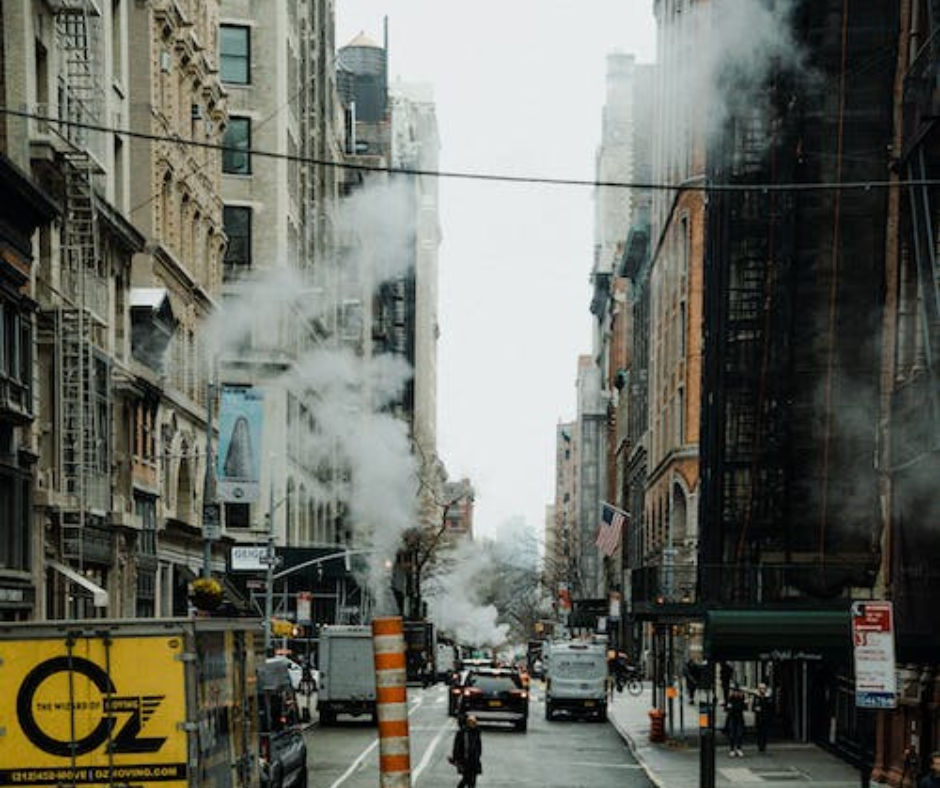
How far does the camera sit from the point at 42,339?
116 ft

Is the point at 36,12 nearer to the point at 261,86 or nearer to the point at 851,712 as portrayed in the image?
the point at 851,712

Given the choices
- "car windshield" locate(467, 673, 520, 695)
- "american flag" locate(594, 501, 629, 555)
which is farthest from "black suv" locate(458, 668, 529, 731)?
"american flag" locate(594, 501, 629, 555)

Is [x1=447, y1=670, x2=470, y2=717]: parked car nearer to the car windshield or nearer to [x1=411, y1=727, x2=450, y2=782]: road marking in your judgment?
[x1=411, y1=727, x2=450, y2=782]: road marking

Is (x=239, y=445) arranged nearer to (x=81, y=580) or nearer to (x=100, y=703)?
(x=81, y=580)

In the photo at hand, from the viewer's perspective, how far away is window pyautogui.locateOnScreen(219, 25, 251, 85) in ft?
236

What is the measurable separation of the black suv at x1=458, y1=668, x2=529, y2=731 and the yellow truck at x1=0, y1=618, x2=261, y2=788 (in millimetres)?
29210

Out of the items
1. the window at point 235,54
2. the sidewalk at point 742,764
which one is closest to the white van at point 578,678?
the sidewalk at point 742,764

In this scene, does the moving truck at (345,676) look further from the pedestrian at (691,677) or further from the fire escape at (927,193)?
the fire escape at (927,193)

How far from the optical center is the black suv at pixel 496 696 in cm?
4503

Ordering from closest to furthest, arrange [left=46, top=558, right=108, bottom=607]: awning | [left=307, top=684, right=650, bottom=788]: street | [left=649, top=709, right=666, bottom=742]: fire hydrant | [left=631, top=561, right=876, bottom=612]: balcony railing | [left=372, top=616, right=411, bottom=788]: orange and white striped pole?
[left=372, top=616, right=411, bottom=788]: orange and white striped pole, [left=307, top=684, right=650, bottom=788]: street, [left=46, top=558, right=108, bottom=607]: awning, [left=631, top=561, right=876, bottom=612]: balcony railing, [left=649, top=709, right=666, bottom=742]: fire hydrant

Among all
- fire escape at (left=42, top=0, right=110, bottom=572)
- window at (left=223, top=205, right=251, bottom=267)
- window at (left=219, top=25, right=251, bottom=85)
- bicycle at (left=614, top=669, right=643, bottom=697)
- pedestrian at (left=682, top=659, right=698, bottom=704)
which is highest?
window at (left=219, top=25, right=251, bottom=85)

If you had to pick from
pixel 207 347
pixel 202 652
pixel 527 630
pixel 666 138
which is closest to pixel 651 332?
pixel 666 138

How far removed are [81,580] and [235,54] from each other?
136 feet

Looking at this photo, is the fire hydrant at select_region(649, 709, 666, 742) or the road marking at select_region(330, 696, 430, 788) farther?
the fire hydrant at select_region(649, 709, 666, 742)
